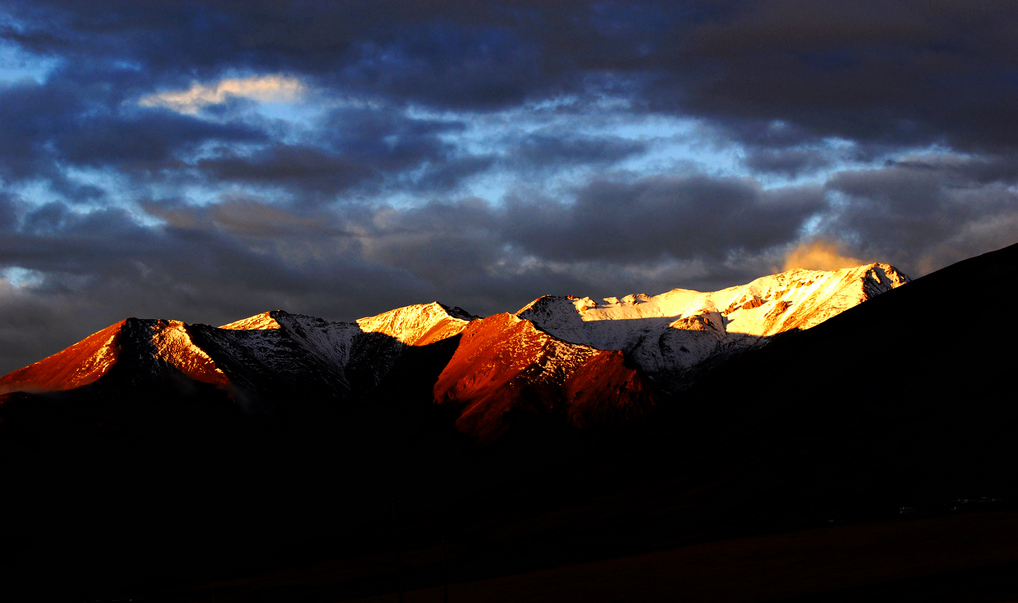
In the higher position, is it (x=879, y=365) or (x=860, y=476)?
(x=879, y=365)

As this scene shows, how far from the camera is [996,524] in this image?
90.8 meters

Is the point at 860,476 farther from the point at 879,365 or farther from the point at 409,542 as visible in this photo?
the point at 409,542

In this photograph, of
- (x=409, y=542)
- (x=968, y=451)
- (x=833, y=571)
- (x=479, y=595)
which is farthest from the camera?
(x=409, y=542)

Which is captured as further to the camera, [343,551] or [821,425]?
[343,551]

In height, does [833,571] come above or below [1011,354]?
below

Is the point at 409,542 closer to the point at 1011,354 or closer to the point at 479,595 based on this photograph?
the point at 479,595

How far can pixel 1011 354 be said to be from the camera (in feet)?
543

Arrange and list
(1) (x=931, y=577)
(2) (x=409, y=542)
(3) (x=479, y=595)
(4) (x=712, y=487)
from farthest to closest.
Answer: (2) (x=409, y=542) < (4) (x=712, y=487) < (3) (x=479, y=595) < (1) (x=931, y=577)

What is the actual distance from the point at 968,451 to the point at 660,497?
5414 cm

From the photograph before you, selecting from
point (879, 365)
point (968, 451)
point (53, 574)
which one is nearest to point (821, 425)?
point (879, 365)

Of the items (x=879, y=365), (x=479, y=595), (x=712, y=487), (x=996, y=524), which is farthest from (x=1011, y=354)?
(x=479, y=595)

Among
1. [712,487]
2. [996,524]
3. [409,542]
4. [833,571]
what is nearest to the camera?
[833,571]

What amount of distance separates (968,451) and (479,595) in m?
79.0

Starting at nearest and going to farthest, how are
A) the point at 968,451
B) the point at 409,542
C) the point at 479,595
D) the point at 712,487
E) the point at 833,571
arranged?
the point at 833,571 < the point at 479,595 < the point at 968,451 < the point at 712,487 < the point at 409,542
